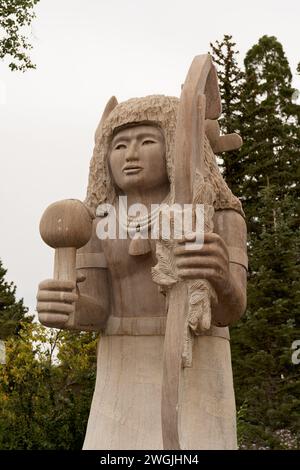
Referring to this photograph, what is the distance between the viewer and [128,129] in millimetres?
3715

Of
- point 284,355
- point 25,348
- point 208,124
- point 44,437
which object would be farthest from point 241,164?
point 208,124

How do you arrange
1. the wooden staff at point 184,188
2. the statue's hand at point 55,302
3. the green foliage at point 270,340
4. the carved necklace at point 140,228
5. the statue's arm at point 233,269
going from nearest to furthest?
the wooden staff at point 184,188 < the statue's hand at point 55,302 < the statue's arm at point 233,269 < the carved necklace at point 140,228 < the green foliage at point 270,340

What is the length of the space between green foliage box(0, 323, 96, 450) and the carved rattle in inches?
183

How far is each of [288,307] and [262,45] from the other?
11031mm

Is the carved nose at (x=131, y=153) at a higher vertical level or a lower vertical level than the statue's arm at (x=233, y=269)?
higher

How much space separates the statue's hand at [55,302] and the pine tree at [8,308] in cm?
1732

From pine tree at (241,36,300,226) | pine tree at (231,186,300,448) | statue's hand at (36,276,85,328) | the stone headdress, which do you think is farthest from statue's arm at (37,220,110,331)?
pine tree at (241,36,300,226)

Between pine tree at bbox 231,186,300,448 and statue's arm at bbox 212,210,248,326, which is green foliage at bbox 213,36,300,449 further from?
statue's arm at bbox 212,210,248,326

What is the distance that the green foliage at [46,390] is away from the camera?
305 inches

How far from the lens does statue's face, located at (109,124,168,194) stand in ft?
12.0

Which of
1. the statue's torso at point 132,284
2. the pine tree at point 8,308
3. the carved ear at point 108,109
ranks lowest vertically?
the statue's torso at point 132,284

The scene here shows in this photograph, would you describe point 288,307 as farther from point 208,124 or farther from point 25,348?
point 208,124

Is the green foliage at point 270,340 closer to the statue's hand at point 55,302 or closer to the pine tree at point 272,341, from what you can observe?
the pine tree at point 272,341


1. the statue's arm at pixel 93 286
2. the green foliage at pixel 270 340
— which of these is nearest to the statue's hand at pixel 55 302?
the statue's arm at pixel 93 286
